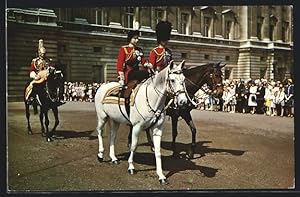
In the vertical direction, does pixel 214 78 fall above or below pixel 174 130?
above

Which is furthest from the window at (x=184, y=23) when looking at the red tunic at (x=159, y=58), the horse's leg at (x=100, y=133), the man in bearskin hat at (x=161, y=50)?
the horse's leg at (x=100, y=133)

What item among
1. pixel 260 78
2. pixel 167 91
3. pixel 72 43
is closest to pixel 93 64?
pixel 72 43

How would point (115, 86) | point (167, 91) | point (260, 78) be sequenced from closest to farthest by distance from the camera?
1. point (167, 91)
2. point (115, 86)
3. point (260, 78)

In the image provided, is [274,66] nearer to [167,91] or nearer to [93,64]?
[167,91]

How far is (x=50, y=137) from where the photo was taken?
5863 mm

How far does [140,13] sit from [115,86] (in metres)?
1.01

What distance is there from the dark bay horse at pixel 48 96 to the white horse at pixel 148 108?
0.57 metres

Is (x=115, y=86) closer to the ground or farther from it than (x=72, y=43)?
closer to the ground

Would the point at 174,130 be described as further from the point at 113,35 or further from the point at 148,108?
the point at 113,35

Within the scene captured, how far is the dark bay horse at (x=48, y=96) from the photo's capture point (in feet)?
19.1

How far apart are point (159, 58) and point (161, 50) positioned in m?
0.13

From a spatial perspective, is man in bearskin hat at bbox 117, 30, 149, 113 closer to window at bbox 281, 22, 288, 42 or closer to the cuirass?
the cuirass

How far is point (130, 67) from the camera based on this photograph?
5551 mm

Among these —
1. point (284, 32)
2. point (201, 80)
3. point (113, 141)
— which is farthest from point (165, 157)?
point (284, 32)
